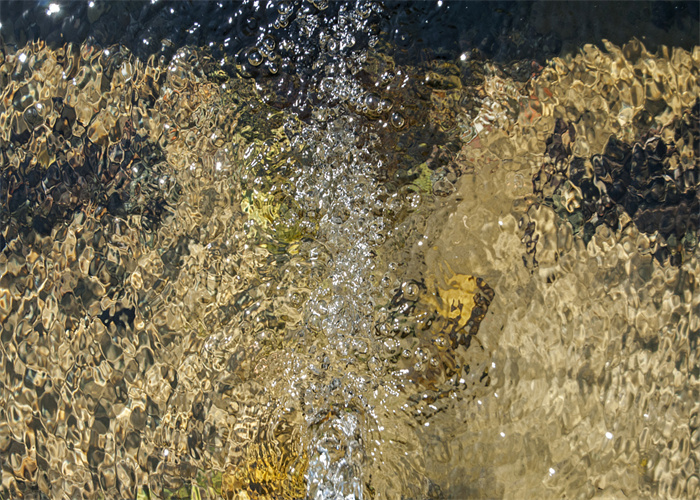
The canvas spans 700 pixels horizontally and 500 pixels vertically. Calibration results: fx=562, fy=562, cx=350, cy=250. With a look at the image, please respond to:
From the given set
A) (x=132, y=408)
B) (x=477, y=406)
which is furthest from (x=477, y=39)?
(x=132, y=408)

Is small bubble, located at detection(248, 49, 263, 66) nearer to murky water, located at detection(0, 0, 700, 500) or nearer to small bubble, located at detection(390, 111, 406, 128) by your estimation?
murky water, located at detection(0, 0, 700, 500)

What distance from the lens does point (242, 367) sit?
623 millimetres

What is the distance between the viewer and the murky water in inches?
22.3

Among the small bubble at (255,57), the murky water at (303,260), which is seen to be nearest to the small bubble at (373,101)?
the murky water at (303,260)

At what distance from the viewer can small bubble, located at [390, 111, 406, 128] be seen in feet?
1.96

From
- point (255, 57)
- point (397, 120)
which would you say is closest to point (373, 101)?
point (397, 120)

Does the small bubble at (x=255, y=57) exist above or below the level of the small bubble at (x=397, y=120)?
above

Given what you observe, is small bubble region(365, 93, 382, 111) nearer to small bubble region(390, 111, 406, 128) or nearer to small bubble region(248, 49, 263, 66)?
small bubble region(390, 111, 406, 128)

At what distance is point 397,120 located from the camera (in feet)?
1.96

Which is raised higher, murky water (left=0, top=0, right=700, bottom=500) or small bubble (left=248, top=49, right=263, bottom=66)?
small bubble (left=248, top=49, right=263, bottom=66)

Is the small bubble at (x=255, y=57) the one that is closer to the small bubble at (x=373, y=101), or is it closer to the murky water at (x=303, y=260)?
the murky water at (x=303, y=260)

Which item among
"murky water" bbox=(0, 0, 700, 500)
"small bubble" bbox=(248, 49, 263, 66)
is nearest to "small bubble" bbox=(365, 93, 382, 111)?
"murky water" bbox=(0, 0, 700, 500)

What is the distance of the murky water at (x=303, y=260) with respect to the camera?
1.86 feet

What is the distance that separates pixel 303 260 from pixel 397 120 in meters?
0.19
